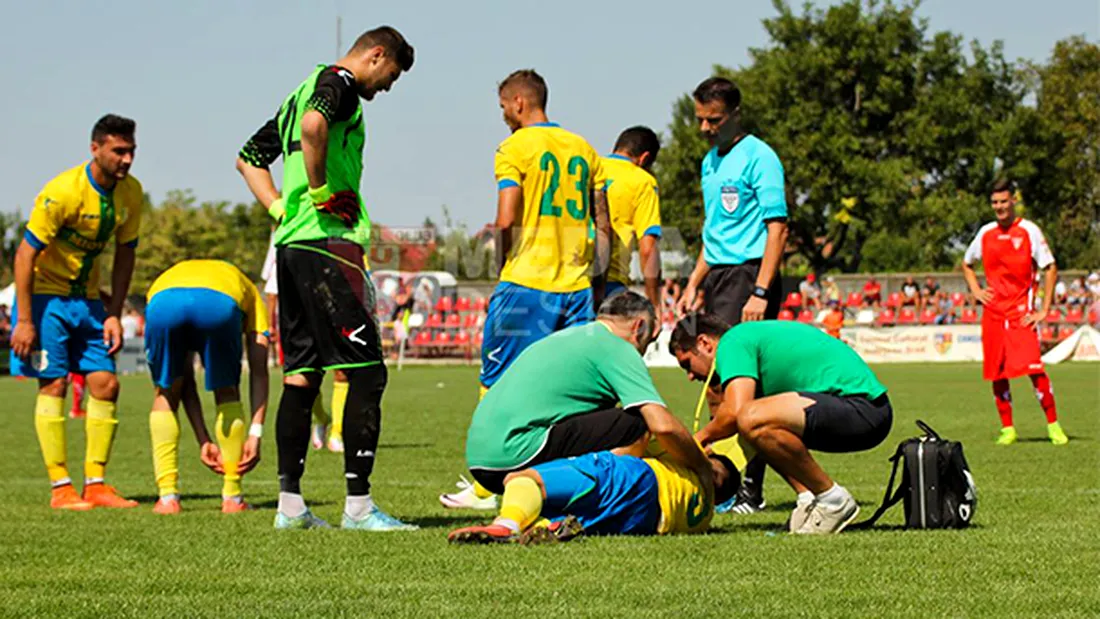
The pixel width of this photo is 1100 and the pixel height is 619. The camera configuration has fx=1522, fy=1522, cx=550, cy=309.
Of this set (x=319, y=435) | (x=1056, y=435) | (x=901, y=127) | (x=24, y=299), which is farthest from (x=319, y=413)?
(x=901, y=127)

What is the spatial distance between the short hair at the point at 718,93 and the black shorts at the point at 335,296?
8.57 ft

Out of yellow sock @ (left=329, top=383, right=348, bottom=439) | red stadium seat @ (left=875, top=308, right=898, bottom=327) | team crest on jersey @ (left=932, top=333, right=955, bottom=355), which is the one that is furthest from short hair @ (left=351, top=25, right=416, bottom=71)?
red stadium seat @ (left=875, top=308, right=898, bottom=327)

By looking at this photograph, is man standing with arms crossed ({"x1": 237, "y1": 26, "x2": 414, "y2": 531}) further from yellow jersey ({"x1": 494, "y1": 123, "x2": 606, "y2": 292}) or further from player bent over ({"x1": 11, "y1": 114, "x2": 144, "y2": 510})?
player bent over ({"x1": 11, "y1": 114, "x2": 144, "y2": 510})

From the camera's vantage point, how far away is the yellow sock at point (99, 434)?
31.0ft

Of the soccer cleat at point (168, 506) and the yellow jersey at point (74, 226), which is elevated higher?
the yellow jersey at point (74, 226)

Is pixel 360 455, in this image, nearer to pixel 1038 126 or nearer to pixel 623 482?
pixel 623 482

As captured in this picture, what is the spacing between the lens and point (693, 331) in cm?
747

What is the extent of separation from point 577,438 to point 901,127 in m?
68.5

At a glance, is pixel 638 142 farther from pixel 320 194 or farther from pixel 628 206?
pixel 320 194

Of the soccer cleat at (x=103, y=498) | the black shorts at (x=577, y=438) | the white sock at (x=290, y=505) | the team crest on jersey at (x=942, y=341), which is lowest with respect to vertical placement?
the team crest on jersey at (x=942, y=341)

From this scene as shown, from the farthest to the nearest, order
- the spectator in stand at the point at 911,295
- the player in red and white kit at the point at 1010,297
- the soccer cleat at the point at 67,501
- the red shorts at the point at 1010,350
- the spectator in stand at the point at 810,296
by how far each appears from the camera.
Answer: the spectator in stand at the point at 911,295 < the spectator in stand at the point at 810,296 < the red shorts at the point at 1010,350 < the player in red and white kit at the point at 1010,297 < the soccer cleat at the point at 67,501

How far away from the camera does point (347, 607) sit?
16.3 ft

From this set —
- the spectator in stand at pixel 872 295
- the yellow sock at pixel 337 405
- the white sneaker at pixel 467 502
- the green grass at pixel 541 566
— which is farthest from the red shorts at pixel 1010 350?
the spectator in stand at pixel 872 295

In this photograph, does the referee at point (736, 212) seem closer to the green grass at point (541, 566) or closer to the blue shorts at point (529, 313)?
the blue shorts at point (529, 313)
